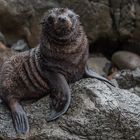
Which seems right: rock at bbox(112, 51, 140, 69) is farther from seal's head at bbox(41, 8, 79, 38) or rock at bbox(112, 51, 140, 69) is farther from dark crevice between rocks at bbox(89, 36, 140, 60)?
seal's head at bbox(41, 8, 79, 38)

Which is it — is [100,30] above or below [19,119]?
below

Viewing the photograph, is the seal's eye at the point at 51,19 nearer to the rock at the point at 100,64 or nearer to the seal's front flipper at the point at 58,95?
the seal's front flipper at the point at 58,95

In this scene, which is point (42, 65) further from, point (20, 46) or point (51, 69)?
point (20, 46)

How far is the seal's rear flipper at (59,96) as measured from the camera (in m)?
5.14

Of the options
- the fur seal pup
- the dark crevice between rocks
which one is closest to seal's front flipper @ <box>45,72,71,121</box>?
the fur seal pup

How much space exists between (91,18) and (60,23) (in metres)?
3.55

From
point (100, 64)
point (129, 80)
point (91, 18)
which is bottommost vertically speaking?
point (100, 64)

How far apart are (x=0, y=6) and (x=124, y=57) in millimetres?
2202

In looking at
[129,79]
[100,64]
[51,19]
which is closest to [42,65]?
[51,19]

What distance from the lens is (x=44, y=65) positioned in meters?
5.26

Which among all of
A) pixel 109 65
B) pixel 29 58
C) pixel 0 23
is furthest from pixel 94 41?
pixel 29 58

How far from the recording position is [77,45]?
5207 mm

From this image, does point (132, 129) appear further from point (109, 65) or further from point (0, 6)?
point (0, 6)

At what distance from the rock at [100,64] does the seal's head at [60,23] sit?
325 centimetres
